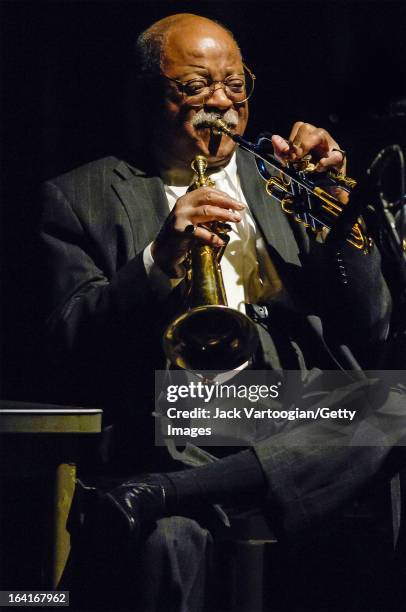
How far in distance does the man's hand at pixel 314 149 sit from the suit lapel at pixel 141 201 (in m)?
0.42

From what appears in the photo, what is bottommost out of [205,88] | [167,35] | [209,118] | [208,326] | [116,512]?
[116,512]

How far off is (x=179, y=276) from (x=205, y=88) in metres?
0.74

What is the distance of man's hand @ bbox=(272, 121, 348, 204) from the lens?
9.76 feet

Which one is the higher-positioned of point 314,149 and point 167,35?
point 167,35

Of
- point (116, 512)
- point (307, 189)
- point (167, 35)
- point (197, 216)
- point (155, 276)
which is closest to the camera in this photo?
point (116, 512)

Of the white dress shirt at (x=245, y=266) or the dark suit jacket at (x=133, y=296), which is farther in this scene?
the white dress shirt at (x=245, y=266)

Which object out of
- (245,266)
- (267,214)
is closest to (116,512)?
(245,266)

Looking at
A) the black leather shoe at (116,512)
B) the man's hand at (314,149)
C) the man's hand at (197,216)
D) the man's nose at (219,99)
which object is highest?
the man's nose at (219,99)

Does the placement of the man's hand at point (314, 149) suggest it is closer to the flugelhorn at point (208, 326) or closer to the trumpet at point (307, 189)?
the trumpet at point (307, 189)

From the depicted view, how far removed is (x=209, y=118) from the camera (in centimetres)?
317

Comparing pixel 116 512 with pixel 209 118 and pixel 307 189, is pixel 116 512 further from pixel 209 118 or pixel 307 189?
pixel 209 118

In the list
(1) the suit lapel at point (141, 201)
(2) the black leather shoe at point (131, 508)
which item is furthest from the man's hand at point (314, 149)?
(2) the black leather shoe at point (131, 508)

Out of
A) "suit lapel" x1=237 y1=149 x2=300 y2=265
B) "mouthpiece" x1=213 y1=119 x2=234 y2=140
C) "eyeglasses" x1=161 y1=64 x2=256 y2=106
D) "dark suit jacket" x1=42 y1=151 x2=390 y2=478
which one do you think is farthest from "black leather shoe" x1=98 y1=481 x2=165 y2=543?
"eyeglasses" x1=161 y1=64 x2=256 y2=106

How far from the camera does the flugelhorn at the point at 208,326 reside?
8.91 ft
